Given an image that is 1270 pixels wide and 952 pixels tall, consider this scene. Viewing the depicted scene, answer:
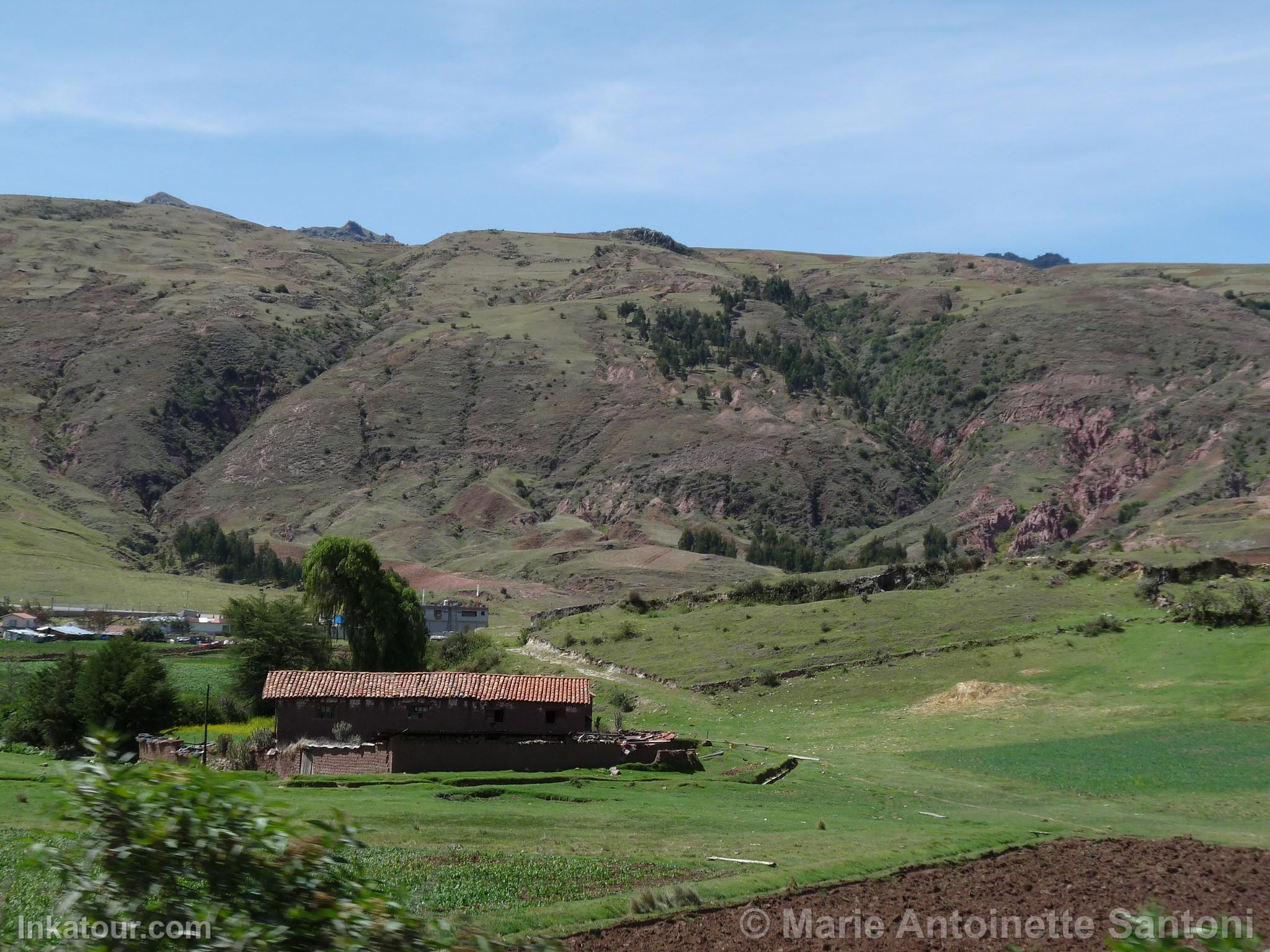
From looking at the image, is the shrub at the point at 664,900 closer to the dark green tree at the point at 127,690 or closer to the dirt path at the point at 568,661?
the dark green tree at the point at 127,690

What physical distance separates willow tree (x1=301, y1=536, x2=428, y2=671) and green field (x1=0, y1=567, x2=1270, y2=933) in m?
10.4

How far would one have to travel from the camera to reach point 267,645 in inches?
2566

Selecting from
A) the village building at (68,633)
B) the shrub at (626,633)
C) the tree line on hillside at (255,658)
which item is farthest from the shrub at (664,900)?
the village building at (68,633)

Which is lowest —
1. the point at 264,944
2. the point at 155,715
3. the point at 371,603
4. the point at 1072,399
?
the point at 155,715

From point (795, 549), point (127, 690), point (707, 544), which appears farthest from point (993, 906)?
point (707, 544)

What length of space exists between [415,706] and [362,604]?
1973 centimetres

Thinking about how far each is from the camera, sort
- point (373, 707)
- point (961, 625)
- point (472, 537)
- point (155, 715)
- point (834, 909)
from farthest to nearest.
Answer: point (472, 537) < point (961, 625) < point (155, 715) < point (373, 707) < point (834, 909)

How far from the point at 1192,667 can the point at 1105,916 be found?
42299mm

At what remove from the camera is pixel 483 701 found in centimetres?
4766

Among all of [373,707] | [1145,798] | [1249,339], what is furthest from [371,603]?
[1249,339]

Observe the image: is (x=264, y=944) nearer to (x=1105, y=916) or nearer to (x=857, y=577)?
(x=1105, y=916)

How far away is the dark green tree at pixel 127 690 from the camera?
5331cm

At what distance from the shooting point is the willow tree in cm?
6619
